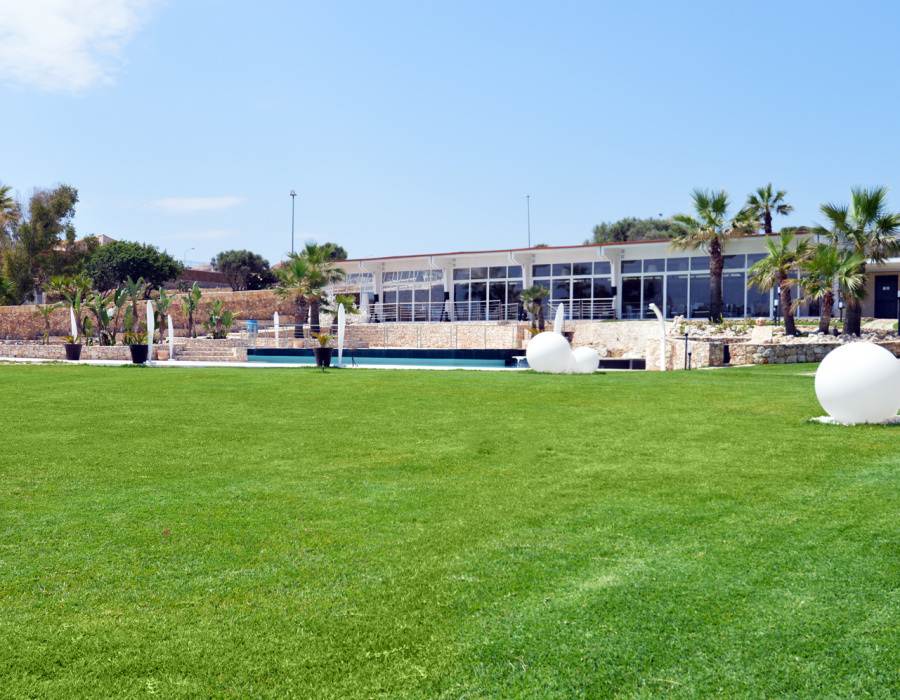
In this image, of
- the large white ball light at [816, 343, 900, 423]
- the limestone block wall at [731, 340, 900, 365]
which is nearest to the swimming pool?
the limestone block wall at [731, 340, 900, 365]

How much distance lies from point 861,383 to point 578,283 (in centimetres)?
3294

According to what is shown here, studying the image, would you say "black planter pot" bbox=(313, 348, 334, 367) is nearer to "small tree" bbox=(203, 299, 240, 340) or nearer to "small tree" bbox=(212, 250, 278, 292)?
"small tree" bbox=(203, 299, 240, 340)

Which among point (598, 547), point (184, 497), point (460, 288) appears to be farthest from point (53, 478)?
point (460, 288)

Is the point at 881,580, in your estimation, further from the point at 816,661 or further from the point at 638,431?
the point at 638,431

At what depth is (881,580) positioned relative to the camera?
3500mm

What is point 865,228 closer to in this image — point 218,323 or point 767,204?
point 767,204

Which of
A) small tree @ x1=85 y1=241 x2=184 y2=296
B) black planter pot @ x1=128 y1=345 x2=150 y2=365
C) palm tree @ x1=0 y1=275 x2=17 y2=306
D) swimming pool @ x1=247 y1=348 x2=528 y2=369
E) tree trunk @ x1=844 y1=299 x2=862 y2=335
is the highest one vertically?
small tree @ x1=85 y1=241 x2=184 y2=296

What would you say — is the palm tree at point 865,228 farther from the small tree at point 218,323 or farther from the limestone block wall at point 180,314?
the limestone block wall at point 180,314

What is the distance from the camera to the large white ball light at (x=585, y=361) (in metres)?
18.3

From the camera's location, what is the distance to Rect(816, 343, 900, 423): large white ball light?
811cm

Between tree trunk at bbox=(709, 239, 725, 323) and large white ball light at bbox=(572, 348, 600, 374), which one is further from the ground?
tree trunk at bbox=(709, 239, 725, 323)

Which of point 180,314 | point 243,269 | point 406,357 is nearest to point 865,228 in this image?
point 406,357

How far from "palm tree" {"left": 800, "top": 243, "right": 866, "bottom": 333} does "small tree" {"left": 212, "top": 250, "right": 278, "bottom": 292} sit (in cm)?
5867

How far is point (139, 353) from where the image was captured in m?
26.1
